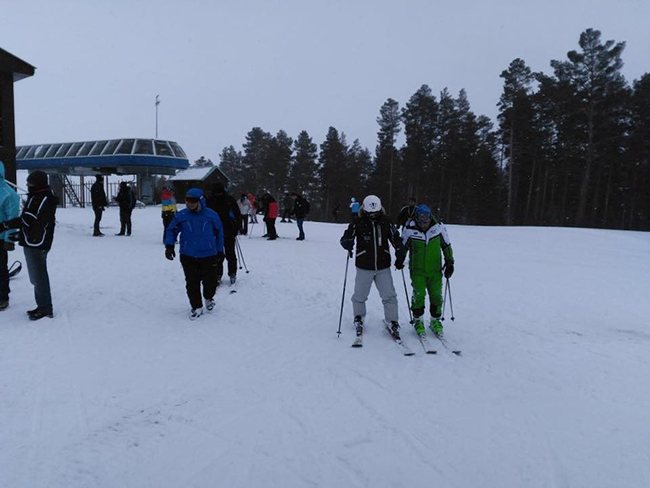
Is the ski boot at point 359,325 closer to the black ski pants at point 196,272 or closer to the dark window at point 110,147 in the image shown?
the black ski pants at point 196,272

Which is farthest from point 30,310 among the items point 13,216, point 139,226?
point 139,226

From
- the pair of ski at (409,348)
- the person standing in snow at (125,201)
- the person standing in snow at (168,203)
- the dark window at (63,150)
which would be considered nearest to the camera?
the pair of ski at (409,348)

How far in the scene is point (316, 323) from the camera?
6.14 m

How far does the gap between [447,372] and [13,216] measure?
5859mm

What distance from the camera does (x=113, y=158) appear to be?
31.6 meters

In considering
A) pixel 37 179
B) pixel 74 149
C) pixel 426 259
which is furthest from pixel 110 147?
pixel 426 259

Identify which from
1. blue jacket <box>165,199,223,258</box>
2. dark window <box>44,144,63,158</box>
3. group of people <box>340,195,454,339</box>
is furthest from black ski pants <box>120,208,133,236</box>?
dark window <box>44,144,63,158</box>

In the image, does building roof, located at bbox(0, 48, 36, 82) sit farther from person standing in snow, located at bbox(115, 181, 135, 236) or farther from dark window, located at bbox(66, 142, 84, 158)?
dark window, located at bbox(66, 142, 84, 158)

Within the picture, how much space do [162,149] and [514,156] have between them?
31110 millimetres

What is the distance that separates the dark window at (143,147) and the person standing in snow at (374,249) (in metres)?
30.7

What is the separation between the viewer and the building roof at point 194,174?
32156 mm

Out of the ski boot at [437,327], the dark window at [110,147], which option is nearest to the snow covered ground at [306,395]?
the ski boot at [437,327]

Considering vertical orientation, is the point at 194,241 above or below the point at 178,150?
below

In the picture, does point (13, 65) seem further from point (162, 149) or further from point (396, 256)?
point (162, 149)
